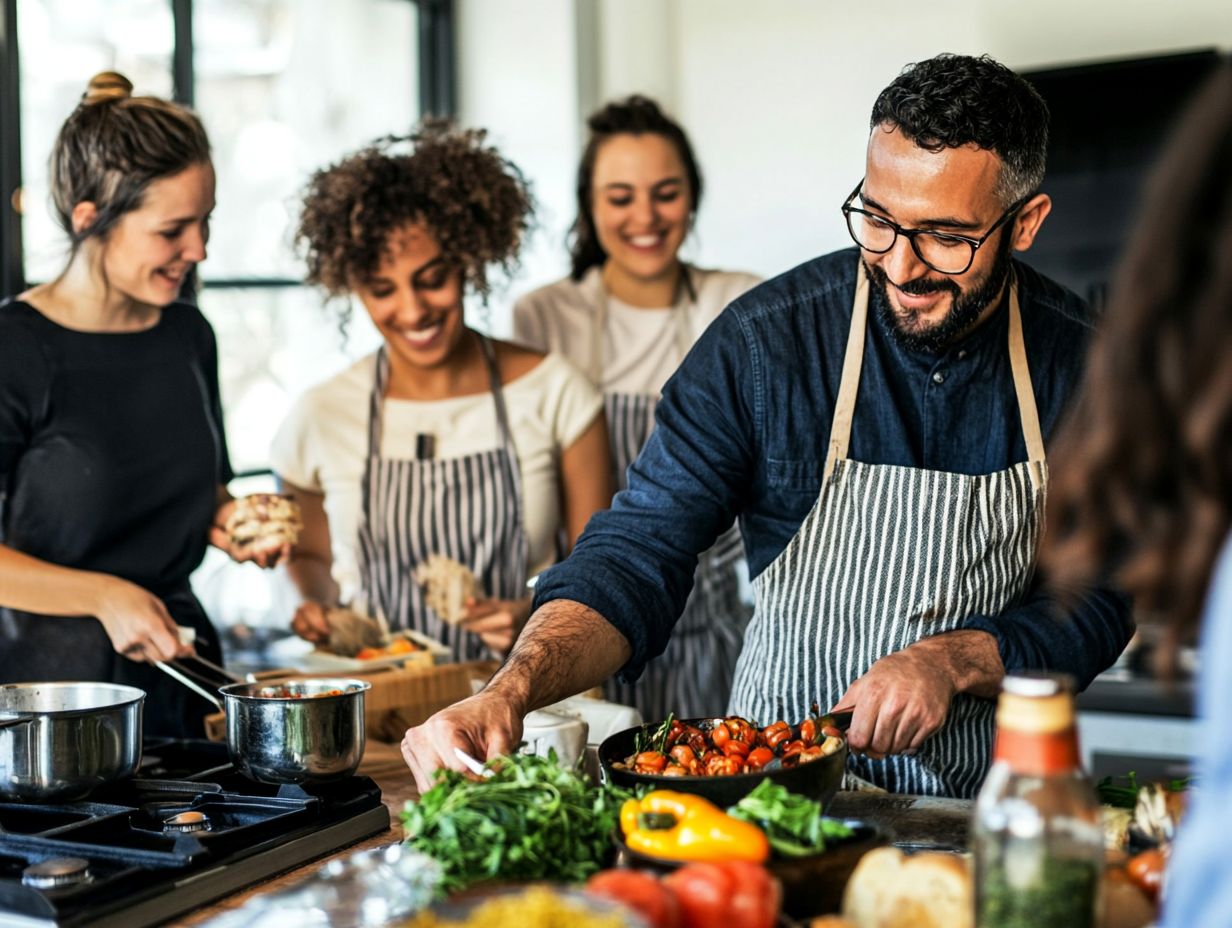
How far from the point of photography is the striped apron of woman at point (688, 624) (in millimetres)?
3596

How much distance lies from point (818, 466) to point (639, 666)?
1.41 ft

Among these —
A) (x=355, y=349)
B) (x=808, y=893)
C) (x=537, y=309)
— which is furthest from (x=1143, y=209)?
(x=355, y=349)

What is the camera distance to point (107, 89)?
2729 mm

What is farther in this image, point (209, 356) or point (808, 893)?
point (209, 356)

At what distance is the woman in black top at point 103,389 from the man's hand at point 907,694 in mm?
1316

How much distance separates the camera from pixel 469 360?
3402mm

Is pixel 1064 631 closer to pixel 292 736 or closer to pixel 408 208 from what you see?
pixel 292 736

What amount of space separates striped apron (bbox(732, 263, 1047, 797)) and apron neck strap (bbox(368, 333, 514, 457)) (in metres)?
1.14

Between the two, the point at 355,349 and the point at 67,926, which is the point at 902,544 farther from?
the point at 355,349

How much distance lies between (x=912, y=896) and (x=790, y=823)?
0.48 feet

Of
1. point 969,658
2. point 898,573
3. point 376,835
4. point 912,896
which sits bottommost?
point 376,835

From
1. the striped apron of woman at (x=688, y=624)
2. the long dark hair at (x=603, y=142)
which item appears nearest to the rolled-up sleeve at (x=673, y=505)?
the striped apron of woman at (x=688, y=624)

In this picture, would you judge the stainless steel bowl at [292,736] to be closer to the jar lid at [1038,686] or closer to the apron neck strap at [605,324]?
the jar lid at [1038,686]

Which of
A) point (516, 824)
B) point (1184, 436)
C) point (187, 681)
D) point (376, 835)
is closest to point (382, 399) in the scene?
point (187, 681)
